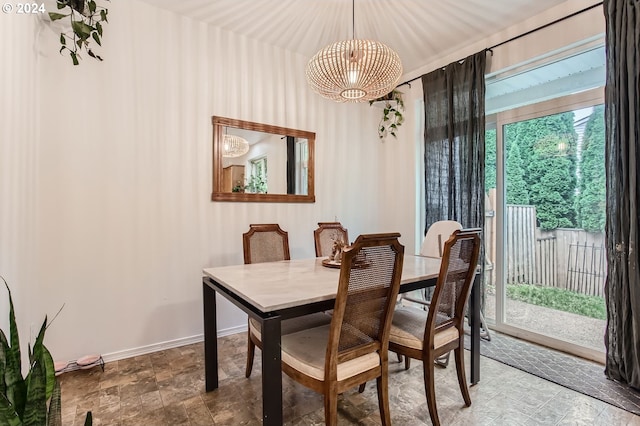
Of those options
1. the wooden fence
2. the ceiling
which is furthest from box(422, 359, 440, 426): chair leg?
the ceiling

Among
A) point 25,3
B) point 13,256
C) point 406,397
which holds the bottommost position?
point 406,397

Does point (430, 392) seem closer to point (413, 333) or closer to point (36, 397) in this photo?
point (413, 333)

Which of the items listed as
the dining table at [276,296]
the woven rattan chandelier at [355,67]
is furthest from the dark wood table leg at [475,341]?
the woven rattan chandelier at [355,67]

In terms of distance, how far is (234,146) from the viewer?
3.01 metres

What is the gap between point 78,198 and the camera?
2.35 metres

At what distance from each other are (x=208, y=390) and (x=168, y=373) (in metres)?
0.44

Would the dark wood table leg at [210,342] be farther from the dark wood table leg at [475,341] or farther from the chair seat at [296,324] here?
the dark wood table leg at [475,341]

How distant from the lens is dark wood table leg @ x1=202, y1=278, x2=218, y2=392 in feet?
6.62

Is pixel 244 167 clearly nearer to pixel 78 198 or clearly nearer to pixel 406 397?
pixel 78 198

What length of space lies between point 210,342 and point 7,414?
1243 mm

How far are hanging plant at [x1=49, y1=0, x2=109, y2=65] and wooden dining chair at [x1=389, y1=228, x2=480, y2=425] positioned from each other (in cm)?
263

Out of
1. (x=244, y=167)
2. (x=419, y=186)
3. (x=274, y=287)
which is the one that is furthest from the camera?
(x=419, y=186)

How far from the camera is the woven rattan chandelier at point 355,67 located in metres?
2.13

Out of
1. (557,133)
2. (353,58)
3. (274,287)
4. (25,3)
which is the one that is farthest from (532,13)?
(25,3)
